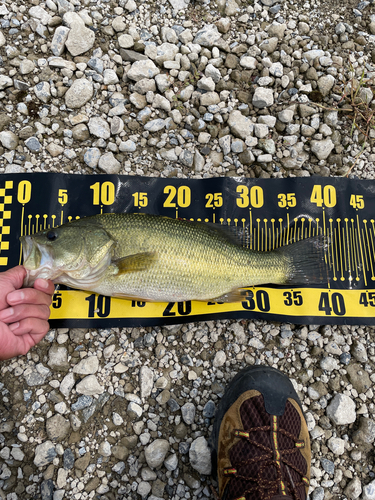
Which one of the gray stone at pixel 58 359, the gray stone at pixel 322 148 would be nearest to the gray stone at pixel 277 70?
the gray stone at pixel 322 148

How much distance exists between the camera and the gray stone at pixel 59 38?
138 inches

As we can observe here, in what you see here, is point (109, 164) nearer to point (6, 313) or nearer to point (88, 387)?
point (6, 313)

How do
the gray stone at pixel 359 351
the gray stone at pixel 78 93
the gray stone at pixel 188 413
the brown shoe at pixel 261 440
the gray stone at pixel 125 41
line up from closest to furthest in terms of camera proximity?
the brown shoe at pixel 261 440 < the gray stone at pixel 188 413 < the gray stone at pixel 359 351 < the gray stone at pixel 78 93 < the gray stone at pixel 125 41

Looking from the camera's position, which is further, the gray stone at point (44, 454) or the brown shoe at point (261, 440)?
the gray stone at point (44, 454)

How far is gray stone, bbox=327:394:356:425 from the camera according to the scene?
2936mm

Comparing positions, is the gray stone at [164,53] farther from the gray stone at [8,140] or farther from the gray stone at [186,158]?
the gray stone at [8,140]

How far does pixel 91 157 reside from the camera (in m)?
3.36

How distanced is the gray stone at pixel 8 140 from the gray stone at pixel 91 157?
78 cm

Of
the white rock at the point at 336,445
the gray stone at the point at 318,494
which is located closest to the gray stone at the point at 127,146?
the white rock at the point at 336,445

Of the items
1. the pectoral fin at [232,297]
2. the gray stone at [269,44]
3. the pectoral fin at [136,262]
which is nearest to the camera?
the pectoral fin at [136,262]

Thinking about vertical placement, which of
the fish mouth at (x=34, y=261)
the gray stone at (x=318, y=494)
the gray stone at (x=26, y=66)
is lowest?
the gray stone at (x=318, y=494)

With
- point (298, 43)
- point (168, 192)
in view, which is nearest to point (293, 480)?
point (168, 192)

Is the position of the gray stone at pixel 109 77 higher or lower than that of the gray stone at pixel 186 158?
higher

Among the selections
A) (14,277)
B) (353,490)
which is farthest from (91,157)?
(353,490)
